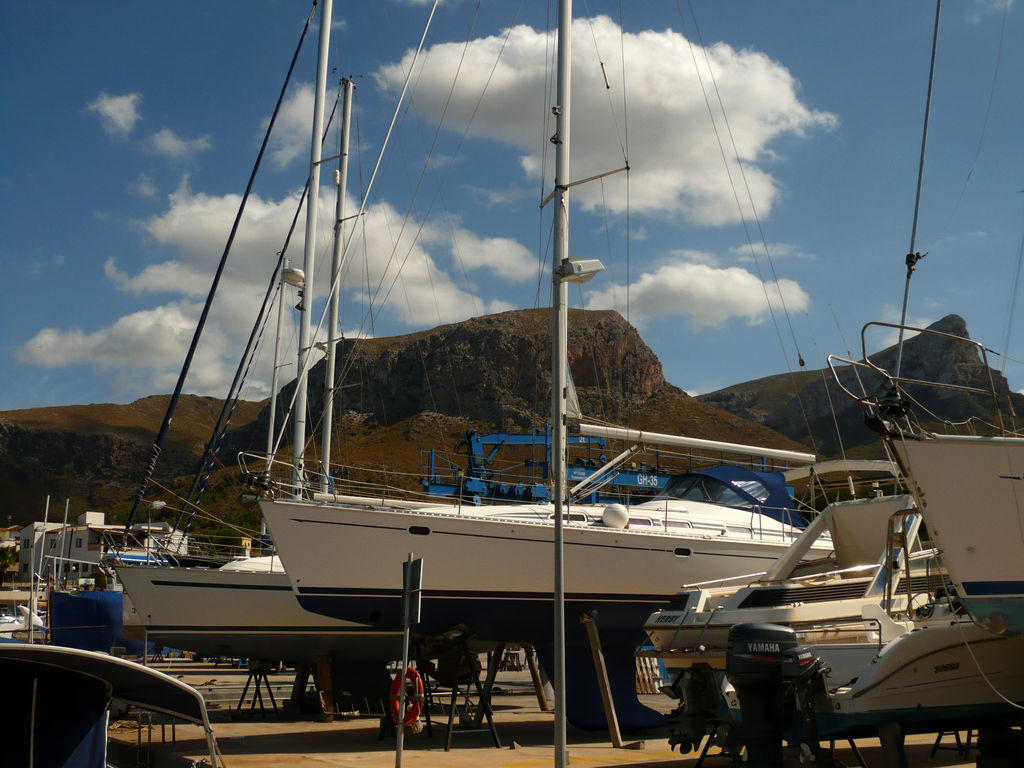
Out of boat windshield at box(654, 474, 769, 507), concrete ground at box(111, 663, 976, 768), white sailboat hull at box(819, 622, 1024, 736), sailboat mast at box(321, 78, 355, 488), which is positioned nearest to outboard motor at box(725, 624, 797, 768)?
concrete ground at box(111, 663, 976, 768)

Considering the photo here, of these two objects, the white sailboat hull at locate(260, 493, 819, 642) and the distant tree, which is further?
the distant tree

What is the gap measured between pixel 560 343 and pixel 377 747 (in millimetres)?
5654

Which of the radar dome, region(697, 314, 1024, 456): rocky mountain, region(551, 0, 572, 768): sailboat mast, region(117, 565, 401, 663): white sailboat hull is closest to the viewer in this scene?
region(551, 0, 572, 768): sailboat mast

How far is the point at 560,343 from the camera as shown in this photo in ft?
29.7

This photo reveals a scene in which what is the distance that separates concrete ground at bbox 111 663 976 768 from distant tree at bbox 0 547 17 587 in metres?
61.9

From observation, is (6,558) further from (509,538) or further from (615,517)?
(615,517)

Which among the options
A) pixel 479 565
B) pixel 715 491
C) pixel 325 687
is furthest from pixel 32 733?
pixel 715 491

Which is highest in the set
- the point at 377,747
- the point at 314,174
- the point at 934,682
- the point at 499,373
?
the point at 499,373

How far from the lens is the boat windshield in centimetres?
1483

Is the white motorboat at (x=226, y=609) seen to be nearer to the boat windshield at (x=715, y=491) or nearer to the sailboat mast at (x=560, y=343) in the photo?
the boat windshield at (x=715, y=491)

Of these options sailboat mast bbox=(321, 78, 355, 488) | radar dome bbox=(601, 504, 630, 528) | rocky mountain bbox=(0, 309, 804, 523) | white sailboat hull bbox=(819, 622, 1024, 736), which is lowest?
white sailboat hull bbox=(819, 622, 1024, 736)

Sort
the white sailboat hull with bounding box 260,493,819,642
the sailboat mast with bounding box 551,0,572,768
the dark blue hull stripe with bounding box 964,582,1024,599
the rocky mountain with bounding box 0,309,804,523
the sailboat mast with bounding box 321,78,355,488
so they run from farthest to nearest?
the rocky mountain with bounding box 0,309,804,523 → the sailboat mast with bounding box 321,78,355,488 → the white sailboat hull with bounding box 260,493,819,642 → the sailboat mast with bounding box 551,0,572,768 → the dark blue hull stripe with bounding box 964,582,1024,599

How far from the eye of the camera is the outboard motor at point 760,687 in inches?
274

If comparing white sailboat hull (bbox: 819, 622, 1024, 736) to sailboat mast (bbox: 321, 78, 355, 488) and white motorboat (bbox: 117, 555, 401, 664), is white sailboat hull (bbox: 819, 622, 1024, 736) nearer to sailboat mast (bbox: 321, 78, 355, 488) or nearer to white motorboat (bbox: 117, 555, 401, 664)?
white motorboat (bbox: 117, 555, 401, 664)
